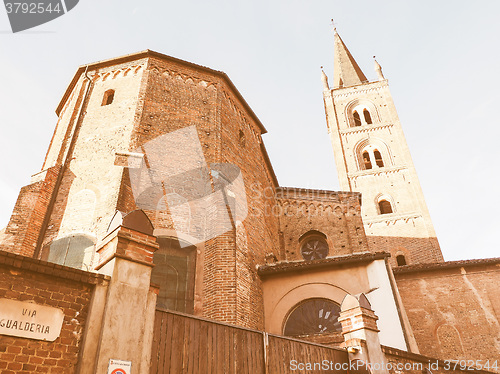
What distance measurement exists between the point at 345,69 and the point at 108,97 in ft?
88.0

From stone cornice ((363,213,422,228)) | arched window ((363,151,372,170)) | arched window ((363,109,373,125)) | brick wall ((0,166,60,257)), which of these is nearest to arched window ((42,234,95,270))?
brick wall ((0,166,60,257))

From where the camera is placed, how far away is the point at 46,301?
13.9 feet

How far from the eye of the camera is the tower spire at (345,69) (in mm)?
33134

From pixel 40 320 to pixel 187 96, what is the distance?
30.9ft

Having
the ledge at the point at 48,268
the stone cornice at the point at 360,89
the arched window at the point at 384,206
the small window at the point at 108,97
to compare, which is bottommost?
the ledge at the point at 48,268

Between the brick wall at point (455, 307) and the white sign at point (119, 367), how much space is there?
1138 centimetres

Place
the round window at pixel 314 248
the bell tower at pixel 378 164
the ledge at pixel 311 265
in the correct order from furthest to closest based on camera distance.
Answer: the bell tower at pixel 378 164 < the round window at pixel 314 248 < the ledge at pixel 311 265

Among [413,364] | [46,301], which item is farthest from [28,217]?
[413,364]

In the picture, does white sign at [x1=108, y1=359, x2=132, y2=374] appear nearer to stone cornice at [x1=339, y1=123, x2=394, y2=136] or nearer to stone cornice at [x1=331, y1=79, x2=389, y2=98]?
stone cornice at [x1=339, y1=123, x2=394, y2=136]

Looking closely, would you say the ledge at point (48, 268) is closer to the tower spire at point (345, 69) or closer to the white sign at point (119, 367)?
the white sign at point (119, 367)

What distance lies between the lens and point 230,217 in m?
10.2

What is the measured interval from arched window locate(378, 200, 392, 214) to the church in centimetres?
881

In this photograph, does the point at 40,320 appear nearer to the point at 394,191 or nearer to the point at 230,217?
the point at 230,217

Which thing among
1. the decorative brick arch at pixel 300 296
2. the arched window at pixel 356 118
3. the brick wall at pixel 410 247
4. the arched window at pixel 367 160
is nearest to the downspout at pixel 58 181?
the decorative brick arch at pixel 300 296
